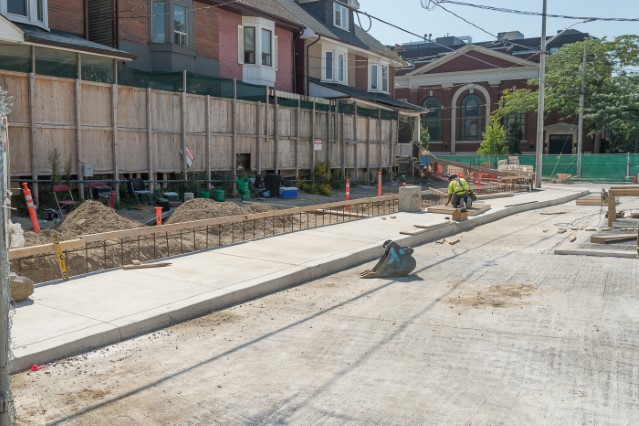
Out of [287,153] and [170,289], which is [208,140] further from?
[170,289]

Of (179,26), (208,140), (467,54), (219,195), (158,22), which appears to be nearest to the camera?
(219,195)

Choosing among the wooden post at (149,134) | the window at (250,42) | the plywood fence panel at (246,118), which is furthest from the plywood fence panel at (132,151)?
the window at (250,42)

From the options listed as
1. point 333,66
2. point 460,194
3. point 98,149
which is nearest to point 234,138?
point 98,149

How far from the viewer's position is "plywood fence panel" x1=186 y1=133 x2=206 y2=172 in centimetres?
1984

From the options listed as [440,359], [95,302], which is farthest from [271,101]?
[440,359]

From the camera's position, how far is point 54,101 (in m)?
15.5

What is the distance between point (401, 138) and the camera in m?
38.6

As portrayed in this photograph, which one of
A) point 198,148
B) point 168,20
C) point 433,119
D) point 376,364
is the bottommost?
point 376,364

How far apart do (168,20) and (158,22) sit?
0.40 metres

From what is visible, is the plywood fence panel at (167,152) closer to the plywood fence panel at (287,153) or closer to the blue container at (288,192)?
the blue container at (288,192)

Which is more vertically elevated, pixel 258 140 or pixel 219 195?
pixel 258 140

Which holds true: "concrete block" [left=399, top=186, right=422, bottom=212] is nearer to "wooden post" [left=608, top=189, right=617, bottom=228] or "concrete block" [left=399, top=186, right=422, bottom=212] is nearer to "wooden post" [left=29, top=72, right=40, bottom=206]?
"wooden post" [left=608, top=189, right=617, bottom=228]

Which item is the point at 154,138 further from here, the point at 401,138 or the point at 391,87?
the point at 391,87

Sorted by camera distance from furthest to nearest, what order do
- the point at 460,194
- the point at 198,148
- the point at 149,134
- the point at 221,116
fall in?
the point at 221,116
the point at 198,148
the point at 460,194
the point at 149,134
